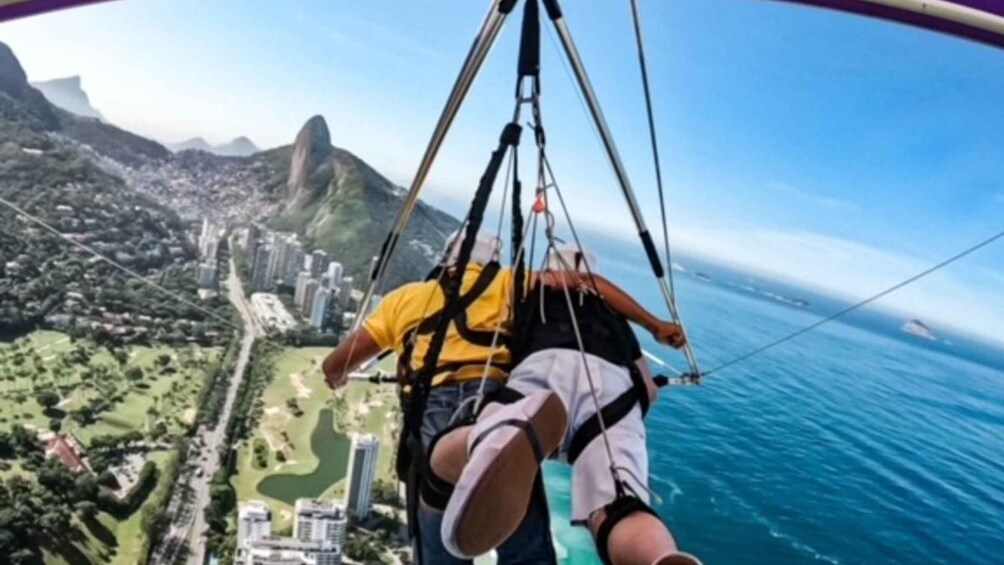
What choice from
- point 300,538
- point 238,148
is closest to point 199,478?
point 300,538

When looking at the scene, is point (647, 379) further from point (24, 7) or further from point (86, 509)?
point (86, 509)

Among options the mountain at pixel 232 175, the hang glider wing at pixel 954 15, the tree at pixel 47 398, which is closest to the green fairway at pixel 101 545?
the tree at pixel 47 398

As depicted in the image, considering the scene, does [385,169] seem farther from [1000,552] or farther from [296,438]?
[1000,552]

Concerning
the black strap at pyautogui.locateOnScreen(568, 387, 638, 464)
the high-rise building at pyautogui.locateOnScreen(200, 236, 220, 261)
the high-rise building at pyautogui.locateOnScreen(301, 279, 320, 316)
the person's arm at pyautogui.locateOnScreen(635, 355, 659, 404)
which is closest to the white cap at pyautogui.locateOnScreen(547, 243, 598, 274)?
the person's arm at pyautogui.locateOnScreen(635, 355, 659, 404)

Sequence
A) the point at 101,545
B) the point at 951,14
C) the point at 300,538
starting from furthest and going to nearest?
the point at 101,545, the point at 300,538, the point at 951,14

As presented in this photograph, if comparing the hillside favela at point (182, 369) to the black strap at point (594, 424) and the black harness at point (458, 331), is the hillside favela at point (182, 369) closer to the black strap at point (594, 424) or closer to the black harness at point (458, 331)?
the black harness at point (458, 331)

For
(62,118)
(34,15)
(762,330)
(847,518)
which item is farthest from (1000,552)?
(62,118)

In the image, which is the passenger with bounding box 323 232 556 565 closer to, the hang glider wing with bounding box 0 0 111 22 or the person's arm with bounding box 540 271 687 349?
the person's arm with bounding box 540 271 687 349
